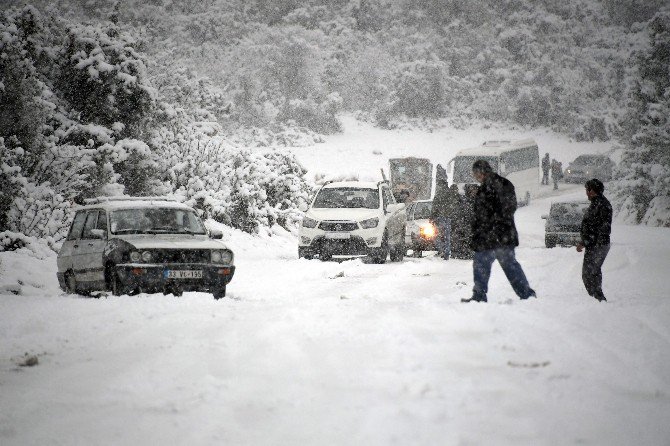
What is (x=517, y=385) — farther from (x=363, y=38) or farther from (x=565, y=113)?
(x=363, y=38)

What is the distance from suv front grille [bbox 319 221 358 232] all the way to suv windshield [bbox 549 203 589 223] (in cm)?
849

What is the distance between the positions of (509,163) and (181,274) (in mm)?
34184

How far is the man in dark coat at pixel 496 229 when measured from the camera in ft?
29.8

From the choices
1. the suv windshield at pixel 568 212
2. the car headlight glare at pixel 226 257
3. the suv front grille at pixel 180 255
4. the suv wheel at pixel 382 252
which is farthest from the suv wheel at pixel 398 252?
the suv front grille at pixel 180 255

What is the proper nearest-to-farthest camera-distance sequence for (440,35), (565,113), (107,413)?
(107,413)
(565,113)
(440,35)

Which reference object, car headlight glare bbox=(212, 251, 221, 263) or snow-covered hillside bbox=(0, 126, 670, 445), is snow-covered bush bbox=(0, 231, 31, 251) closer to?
snow-covered hillside bbox=(0, 126, 670, 445)

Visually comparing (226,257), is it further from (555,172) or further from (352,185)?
(555,172)

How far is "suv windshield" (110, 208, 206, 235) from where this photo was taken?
37.5ft

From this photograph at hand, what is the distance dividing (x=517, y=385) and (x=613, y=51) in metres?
71.7

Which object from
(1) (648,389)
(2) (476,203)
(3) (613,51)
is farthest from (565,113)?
(1) (648,389)

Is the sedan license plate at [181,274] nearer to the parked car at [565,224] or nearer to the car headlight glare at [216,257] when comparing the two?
the car headlight glare at [216,257]

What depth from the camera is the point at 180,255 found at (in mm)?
Answer: 10516

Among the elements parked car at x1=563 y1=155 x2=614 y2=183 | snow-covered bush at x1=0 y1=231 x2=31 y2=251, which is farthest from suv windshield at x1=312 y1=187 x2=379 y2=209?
parked car at x1=563 y1=155 x2=614 y2=183

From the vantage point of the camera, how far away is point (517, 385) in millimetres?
5145
